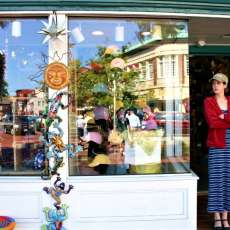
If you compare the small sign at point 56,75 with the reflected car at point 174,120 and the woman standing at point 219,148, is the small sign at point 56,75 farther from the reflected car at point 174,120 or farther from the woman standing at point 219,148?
the woman standing at point 219,148

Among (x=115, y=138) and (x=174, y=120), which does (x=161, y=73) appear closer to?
(x=174, y=120)

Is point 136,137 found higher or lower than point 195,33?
lower

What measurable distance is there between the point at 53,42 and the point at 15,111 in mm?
991

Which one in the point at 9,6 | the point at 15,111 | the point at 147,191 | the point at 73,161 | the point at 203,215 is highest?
the point at 9,6

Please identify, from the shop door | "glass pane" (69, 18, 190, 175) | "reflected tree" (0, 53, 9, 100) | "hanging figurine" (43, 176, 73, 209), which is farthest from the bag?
the shop door

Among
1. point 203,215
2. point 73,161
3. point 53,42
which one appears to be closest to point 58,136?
point 73,161

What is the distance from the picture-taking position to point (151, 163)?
14.9 ft

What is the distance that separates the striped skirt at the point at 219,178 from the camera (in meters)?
4.56

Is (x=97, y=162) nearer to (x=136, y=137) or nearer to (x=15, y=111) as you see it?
(x=136, y=137)

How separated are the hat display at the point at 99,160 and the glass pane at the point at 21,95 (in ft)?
1.58

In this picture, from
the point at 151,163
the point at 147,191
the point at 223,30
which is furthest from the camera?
the point at 223,30

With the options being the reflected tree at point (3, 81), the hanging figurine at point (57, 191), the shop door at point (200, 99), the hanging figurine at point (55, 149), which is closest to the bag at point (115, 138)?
the hanging figurine at point (55, 149)

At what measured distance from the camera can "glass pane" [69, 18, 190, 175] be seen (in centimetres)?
441

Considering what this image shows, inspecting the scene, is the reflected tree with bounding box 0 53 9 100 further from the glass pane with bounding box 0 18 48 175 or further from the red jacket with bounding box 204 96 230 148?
the red jacket with bounding box 204 96 230 148
